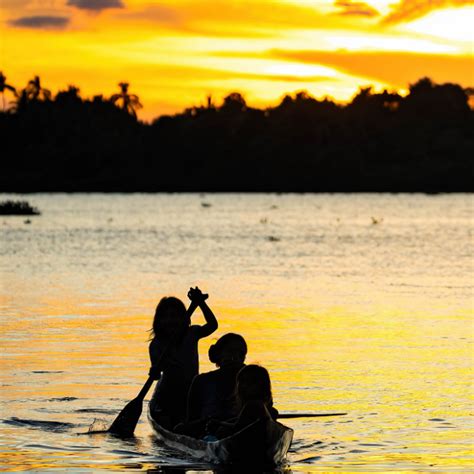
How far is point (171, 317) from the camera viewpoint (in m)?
15.0

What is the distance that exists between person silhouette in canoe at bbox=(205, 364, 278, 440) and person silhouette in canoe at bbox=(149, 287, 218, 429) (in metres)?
1.86

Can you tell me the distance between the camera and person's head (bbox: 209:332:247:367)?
1347 centimetres

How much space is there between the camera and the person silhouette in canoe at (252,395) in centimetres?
1291

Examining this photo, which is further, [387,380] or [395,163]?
[395,163]

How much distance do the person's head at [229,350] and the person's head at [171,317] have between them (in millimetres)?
1380

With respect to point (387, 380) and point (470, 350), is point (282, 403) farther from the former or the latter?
point (470, 350)

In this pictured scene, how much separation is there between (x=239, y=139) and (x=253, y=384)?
15507 cm

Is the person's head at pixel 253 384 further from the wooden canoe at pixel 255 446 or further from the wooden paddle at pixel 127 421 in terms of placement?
the wooden paddle at pixel 127 421

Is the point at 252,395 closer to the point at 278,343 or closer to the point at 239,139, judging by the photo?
the point at 278,343

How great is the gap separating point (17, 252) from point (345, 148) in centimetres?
11148

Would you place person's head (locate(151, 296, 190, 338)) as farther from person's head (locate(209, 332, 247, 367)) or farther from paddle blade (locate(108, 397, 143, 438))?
paddle blade (locate(108, 397, 143, 438))

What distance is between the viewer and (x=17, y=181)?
166 m

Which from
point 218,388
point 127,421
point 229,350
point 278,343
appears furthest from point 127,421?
point 278,343

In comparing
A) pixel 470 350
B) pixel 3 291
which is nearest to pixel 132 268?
pixel 3 291
